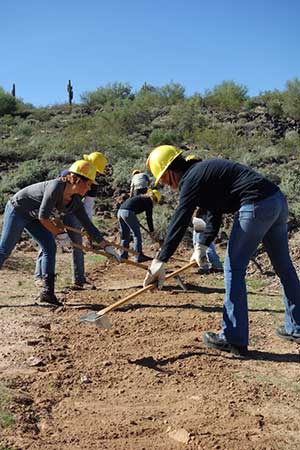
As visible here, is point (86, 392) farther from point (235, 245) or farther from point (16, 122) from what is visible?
point (16, 122)

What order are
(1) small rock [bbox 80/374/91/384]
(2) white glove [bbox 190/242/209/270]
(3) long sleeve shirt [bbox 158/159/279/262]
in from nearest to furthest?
1. (1) small rock [bbox 80/374/91/384]
2. (3) long sleeve shirt [bbox 158/159/279/262]
3. (2) white glove [bbox 190/242/209/270]

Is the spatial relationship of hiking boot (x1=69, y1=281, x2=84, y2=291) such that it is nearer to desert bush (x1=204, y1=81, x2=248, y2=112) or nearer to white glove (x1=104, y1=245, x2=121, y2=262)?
white glove (x1=104, y1=245, x2=121, y2=262)

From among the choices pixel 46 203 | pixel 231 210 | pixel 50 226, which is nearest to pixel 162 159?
pixel 231 210

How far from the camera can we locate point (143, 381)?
14.0ft

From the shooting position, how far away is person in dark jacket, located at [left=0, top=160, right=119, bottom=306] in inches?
247

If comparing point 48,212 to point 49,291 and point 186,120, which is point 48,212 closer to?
point 49,291

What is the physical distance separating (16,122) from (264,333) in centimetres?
2710

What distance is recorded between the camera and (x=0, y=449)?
125 inches

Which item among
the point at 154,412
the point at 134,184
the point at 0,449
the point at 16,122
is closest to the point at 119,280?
the point at 134,184

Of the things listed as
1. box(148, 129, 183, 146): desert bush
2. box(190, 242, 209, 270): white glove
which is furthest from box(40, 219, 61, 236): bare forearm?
box(148, 129, 183, 146): desert bush

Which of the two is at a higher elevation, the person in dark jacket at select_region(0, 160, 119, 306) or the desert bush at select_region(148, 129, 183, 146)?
the desert bush at select_region(148, 129, 183, 146)

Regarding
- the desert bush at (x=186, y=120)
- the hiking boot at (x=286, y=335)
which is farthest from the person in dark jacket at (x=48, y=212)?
the desert bush at (x=186, y=120)

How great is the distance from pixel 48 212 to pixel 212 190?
91.4 inches

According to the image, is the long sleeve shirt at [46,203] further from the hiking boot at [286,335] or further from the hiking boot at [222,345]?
the hiking boot at [286,335]
